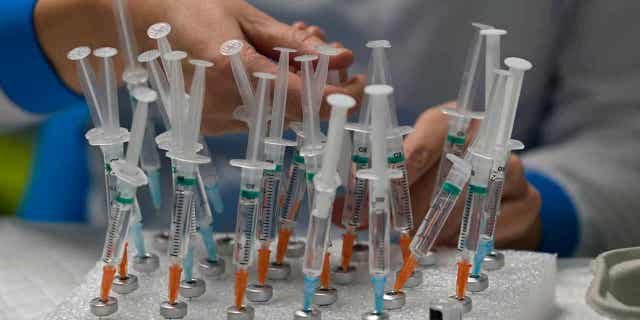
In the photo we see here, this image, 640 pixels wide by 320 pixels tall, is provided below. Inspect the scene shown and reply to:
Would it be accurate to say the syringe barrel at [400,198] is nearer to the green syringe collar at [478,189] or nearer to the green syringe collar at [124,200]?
the green syringe collar at [478,189]

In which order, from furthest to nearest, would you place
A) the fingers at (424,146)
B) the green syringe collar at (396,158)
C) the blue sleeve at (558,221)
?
the blue sleeve at (558,221)
the fingers at (424,146)
the green syringe collar at (396,158)

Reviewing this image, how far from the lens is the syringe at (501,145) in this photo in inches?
17.6

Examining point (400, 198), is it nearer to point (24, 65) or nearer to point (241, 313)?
point (241, 313)

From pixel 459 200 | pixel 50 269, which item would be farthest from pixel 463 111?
pixel 50 269

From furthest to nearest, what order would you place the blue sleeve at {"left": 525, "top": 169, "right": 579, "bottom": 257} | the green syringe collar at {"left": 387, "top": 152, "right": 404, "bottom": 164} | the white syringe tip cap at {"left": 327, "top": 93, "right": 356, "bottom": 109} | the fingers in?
1. the blue sleeve at {"left": 525, "top": 169, "right": 579, "bottom": 257}
2. the fingers
3. the green syringe collar at {"left": 387, "top": 152, "right": 404, "bottom": 164}
4. the white syringe tip cap at {"left": 327, "top": 93, "right": 356, "bottom": 109}

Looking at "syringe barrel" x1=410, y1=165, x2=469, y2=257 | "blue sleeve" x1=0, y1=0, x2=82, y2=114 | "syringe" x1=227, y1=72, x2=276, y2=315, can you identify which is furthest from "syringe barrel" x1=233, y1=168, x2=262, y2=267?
"blue sleeve" x1=0, y1=0, x2=82, y2=114

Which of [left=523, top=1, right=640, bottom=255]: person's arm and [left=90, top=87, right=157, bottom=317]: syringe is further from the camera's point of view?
[left=523, top=1, right=640, bottom=255]: person's arm

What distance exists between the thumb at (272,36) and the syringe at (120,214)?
0.53 ft

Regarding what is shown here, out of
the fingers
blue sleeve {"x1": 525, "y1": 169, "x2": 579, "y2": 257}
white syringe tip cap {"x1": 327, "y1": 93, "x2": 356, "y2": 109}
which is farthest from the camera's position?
blue sleeve {"x1": 525, "y1": 169, "x2": 579, "y2": 257}

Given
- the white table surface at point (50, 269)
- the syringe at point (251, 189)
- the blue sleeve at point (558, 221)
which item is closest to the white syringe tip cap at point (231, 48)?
the syringe at point (251, 189)

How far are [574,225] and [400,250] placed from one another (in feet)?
0.81

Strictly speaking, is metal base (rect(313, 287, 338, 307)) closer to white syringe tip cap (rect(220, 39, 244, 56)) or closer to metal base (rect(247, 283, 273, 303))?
metal base (rect(247, 283, 273, 303))

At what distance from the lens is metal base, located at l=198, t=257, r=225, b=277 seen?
529 millimetres

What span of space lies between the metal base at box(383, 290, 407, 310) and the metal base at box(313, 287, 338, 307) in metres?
0.03
